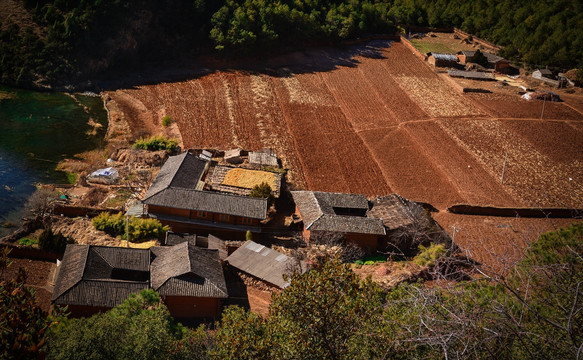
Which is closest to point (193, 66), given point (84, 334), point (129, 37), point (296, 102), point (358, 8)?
point (129, 37)

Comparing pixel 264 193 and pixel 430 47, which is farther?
pixel 430 47

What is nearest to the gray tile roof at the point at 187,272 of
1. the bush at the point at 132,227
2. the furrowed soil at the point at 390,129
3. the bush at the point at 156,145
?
the bush at the point at 132,227

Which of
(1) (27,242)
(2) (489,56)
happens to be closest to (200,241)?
(1) (27,242)

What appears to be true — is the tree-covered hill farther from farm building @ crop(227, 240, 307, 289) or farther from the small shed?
farm building @ crop(227, 240, 307, 289)

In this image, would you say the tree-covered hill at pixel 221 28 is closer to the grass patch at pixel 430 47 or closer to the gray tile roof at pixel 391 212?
the grass patch at pixel 430 47

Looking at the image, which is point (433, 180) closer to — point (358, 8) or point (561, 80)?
point (561, 80)

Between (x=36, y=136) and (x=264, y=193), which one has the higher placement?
(x=264, y=193)

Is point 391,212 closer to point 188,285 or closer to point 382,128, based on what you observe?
point 188,285
